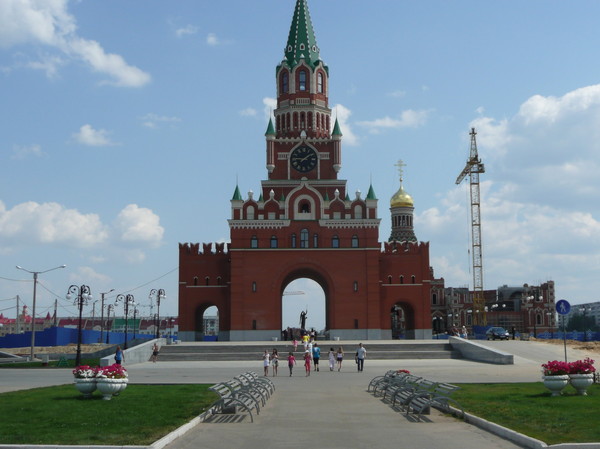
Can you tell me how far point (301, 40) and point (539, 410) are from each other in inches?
2331

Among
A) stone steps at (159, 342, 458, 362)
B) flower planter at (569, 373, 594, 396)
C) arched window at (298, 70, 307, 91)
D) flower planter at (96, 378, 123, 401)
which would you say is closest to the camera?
flower planter at (96, 378, 123, 401)

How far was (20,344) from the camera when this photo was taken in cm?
8662

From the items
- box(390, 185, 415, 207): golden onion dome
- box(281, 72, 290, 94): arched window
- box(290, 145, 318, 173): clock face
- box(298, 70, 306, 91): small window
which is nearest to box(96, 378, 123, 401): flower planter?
box(290, 145, 318, 173): clock face

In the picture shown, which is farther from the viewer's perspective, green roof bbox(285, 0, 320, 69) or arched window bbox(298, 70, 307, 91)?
green roof bbox(285, 0, 320, 69)

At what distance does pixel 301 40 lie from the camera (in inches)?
2835

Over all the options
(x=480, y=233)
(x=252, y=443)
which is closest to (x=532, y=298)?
(x=480, y=233)

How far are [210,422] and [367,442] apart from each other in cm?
488

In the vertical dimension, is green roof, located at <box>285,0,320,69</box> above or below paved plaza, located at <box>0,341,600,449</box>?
above

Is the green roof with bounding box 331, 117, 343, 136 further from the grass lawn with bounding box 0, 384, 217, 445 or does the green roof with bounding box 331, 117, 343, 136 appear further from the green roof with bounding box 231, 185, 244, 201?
the grass lawn with bounding box 0, 384, 217, 445

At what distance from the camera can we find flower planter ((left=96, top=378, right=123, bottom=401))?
2014 centimetres

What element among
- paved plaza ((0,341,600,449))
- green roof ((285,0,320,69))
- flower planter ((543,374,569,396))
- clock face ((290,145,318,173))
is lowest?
paved plaza ((0,341,600,449))

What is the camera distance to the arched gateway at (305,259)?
207 feet

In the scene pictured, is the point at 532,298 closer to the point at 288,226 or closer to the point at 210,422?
the point at 288,226

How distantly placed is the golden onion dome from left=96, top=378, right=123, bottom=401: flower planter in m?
94.0
